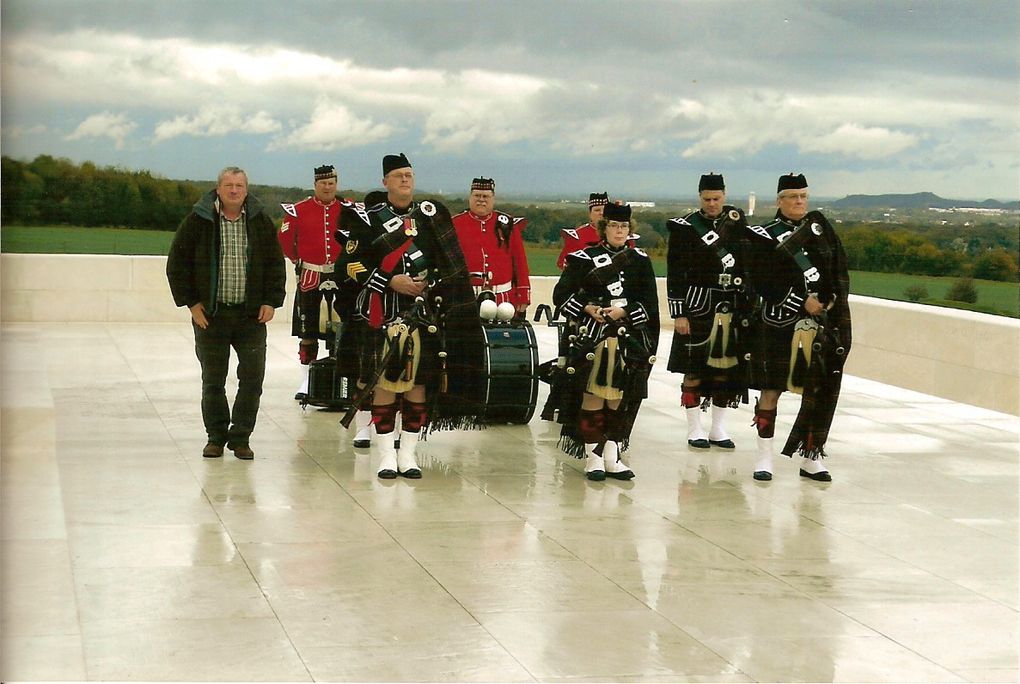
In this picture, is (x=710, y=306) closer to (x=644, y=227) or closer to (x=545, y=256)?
(x=644, y=227)

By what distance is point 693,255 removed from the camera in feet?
27.5

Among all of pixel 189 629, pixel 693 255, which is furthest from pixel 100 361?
pixel 189 629

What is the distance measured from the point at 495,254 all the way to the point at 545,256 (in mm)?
5809

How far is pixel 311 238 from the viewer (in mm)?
9867

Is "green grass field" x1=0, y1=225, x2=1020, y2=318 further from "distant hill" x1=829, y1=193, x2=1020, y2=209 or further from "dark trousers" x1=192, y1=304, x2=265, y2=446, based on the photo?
"dark trousers" x1=192, y1=304, x2=265, y2=446

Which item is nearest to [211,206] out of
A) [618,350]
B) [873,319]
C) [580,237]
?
[618,350]

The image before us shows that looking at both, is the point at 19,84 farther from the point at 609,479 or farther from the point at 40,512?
the point at 609,479

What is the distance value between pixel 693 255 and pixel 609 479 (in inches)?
61.5

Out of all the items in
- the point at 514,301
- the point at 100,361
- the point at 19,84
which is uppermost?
the point at 19,84

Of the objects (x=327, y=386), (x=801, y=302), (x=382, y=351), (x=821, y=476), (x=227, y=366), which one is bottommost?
(x=821, y=476)

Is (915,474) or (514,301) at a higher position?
(514,301)

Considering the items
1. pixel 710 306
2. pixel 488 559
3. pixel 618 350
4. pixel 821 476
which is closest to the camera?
pixel 488 559

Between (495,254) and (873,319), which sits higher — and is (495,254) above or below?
above

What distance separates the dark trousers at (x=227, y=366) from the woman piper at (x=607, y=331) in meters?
1.68
